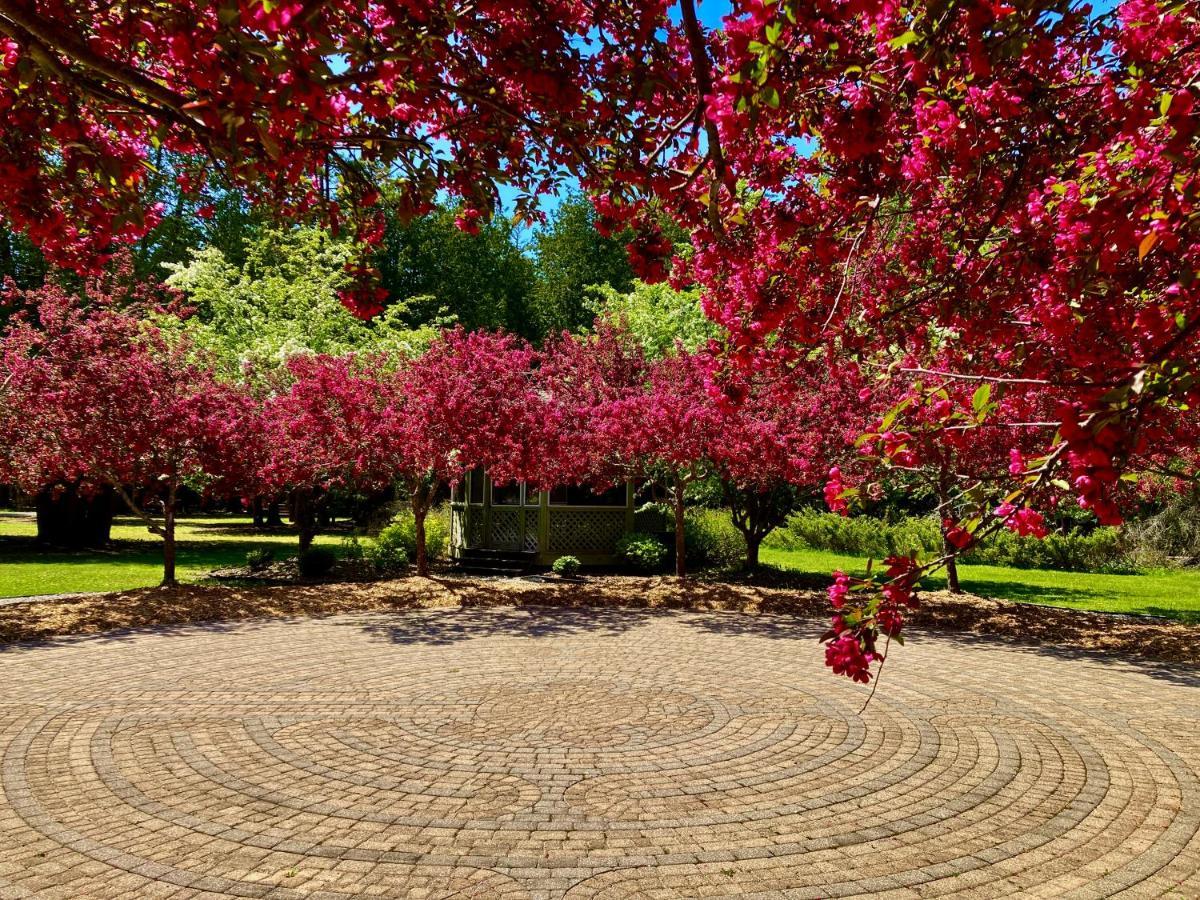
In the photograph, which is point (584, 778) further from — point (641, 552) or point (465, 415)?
point (641, 552)

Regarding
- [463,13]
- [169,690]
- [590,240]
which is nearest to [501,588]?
[169,690]

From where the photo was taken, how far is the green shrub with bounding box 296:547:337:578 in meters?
16.9

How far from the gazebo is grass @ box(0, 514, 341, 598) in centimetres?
393

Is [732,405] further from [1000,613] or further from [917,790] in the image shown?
[1000,613]

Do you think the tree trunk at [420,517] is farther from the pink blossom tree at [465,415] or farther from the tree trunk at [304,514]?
the tree trunk at [304,514]

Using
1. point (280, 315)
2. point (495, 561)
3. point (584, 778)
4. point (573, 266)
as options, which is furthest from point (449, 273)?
point (584, 778)

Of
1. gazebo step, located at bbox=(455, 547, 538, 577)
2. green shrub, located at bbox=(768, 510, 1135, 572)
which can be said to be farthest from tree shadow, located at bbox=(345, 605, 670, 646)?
green shrub, located at bbox=(768, 510, 1135, 572)

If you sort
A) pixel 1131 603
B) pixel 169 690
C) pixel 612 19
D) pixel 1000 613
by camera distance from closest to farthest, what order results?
pixel 612 19 → pixel 169 690 → pixel 1000 613 → pixel 1131 603

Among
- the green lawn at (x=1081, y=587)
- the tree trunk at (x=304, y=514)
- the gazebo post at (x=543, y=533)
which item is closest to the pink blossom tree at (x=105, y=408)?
the tree trunk at (x=304, y=514)

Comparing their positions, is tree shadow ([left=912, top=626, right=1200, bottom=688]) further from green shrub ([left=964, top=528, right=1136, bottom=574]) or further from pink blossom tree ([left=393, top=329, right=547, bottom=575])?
green shrub ([left=964, top=528, right=1136, bottom=574])

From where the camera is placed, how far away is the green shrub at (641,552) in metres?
18.0

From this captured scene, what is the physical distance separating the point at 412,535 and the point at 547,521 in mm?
3407

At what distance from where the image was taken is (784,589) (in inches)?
622

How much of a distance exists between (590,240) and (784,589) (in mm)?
31736
